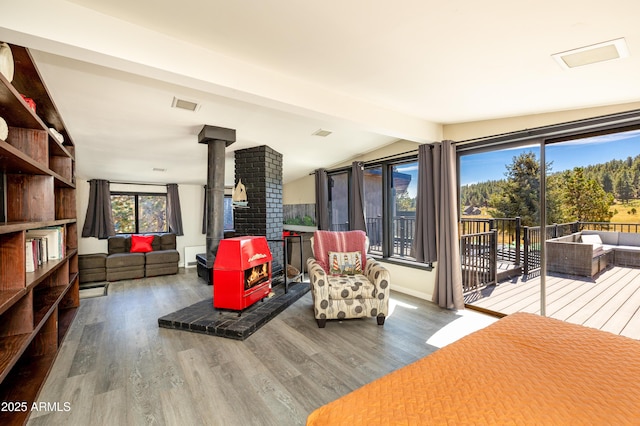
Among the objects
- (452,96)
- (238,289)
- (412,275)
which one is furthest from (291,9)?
(412,275)

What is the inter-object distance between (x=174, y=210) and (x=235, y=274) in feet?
14.1

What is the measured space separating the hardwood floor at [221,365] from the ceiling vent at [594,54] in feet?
7.91

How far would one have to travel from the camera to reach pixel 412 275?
418 cm

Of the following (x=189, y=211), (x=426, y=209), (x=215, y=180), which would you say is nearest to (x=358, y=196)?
(x=426, y=209)

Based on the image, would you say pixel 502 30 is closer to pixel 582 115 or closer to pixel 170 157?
pixel 582 115

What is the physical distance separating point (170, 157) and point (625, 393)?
5.28 meters

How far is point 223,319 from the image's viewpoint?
2.93m

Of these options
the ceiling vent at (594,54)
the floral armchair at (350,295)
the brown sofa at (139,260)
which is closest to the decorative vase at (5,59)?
the floral armchair at (350,295)

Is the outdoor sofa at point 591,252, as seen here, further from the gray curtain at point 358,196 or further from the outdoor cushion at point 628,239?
the gray curtain at point 358,196

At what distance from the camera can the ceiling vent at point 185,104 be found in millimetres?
2670

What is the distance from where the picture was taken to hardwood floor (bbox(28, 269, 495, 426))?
173cm

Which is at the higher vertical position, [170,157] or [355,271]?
[170,157]

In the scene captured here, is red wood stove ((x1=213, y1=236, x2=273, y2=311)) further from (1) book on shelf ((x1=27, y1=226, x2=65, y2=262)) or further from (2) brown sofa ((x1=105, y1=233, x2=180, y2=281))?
(2) brown sofa ((x1=105, y1=233, x2=180, y2=281))

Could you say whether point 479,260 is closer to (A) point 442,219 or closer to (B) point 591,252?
(A) point 442,219
